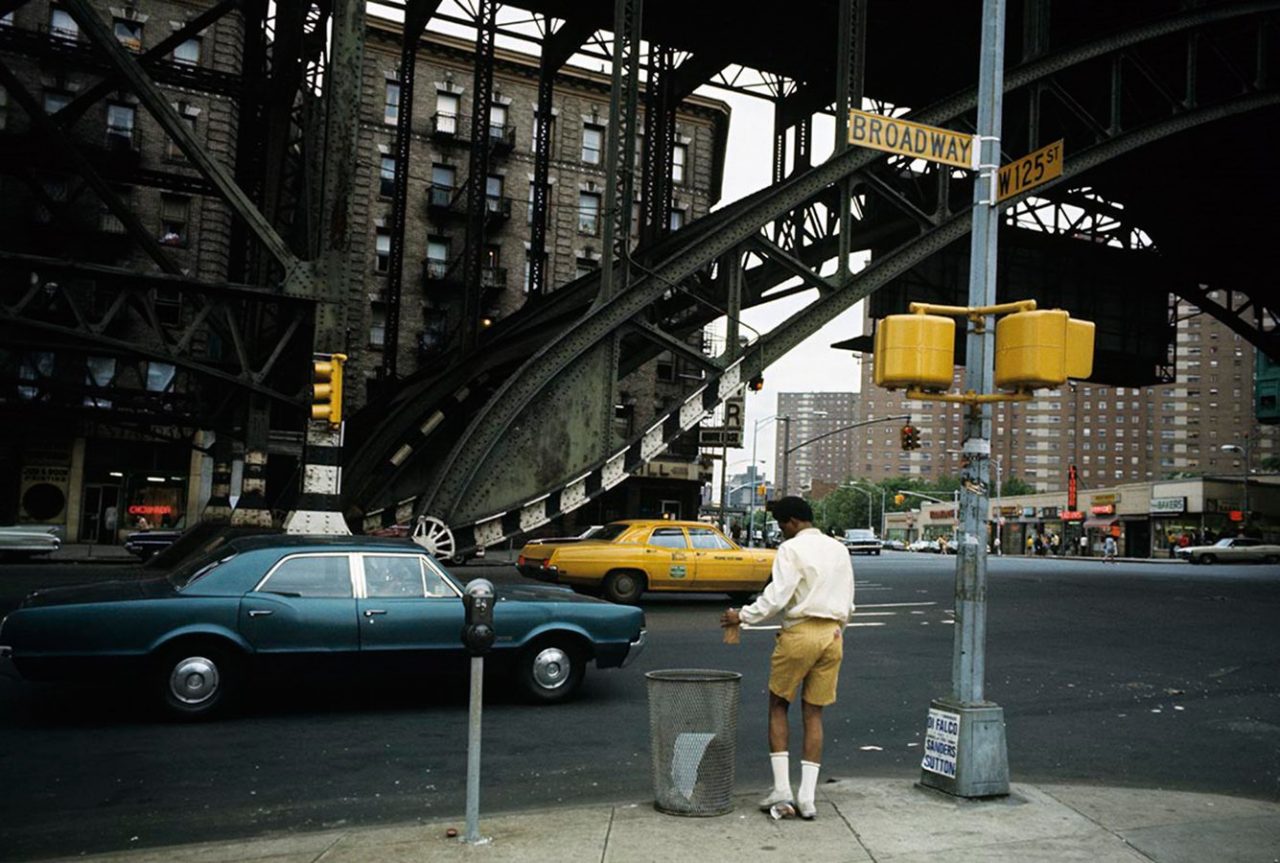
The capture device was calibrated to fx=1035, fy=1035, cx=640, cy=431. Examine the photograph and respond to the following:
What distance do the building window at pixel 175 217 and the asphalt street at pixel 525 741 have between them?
30839mm

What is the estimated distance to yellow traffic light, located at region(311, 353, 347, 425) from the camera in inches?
554

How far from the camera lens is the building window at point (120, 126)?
36938 mm

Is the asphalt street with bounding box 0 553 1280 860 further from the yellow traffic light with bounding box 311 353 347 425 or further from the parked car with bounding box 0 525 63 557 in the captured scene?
the parked car with bounding box 0 525 63 557

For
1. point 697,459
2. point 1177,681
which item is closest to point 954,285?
point 1177,681

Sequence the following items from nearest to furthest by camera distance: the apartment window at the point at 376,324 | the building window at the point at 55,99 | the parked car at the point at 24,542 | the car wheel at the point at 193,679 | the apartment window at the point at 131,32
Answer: the car wheel at the point at 193,679 → the parked car at the point at 24,542 → the building window at the point at 55,99 → the apartment window at the point at 131,32 → the apartment window at the point at 376,324

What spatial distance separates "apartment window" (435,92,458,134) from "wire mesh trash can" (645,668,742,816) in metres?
40.7

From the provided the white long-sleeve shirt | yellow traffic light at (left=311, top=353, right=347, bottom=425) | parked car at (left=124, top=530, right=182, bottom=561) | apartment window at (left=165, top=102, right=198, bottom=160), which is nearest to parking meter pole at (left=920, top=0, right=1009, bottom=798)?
the white long-sleeve shirt

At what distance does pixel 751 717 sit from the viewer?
8883 millimetres

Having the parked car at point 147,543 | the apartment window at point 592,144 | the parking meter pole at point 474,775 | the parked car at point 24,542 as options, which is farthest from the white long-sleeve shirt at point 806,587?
the apartment window at point 592,144

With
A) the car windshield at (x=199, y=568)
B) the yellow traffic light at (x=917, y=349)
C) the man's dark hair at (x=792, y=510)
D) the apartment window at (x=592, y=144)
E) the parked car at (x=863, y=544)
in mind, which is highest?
the apartment window at (x=592, y=144)

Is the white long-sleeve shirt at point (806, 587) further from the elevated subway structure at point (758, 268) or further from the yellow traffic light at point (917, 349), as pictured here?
the elevated subway structure at point (758, 268)

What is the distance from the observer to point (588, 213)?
152 ft

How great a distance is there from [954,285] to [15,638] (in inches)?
1003

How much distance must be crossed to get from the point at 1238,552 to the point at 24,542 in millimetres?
51181
